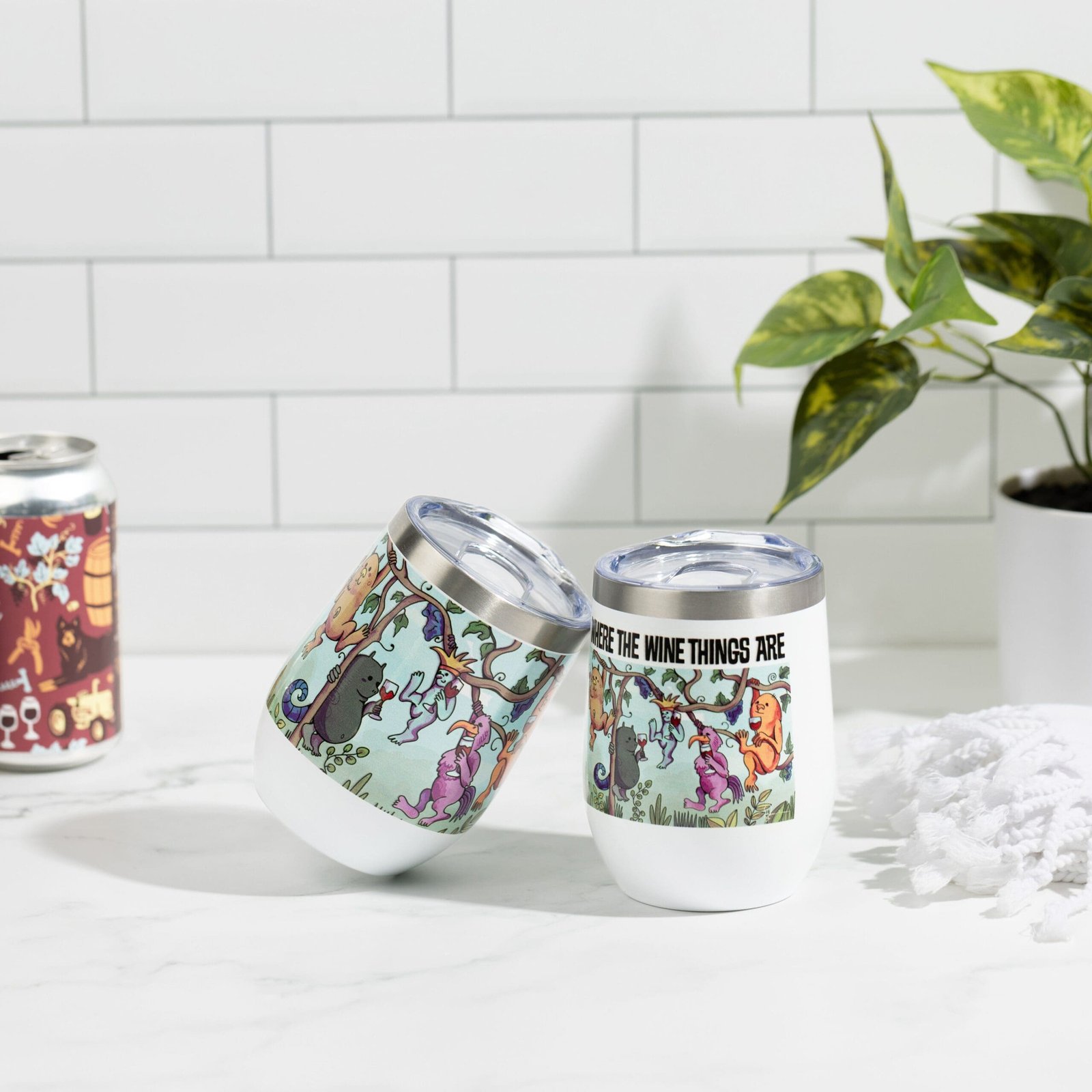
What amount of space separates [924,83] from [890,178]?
8.0 inches

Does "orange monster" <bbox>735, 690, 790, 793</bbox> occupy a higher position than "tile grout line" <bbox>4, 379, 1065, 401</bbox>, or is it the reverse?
"tile grout line" <bbox>4, 379, 1065, 401</bbox>

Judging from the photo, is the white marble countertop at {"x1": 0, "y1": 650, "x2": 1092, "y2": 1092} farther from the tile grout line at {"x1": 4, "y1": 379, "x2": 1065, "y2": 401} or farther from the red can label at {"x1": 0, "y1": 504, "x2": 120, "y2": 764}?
the tile grout line at {"x1": 4, "y1": 379, "x2": 1065, "y2": 401}

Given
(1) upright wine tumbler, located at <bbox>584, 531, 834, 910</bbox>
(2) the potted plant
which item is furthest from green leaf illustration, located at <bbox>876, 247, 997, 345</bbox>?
(1) upright wine tumbler, located at <bbox>584, 531, 834, 910</bbox>

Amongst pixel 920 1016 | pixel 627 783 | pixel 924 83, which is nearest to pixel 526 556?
pixel 627 783

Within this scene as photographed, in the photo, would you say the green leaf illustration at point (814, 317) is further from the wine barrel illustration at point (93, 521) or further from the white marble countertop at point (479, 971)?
the wine barrel illustration at point (93, 521)

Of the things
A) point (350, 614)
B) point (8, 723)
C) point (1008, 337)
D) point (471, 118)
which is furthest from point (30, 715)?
point (1008, 337)

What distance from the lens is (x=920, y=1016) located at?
21.8 inches

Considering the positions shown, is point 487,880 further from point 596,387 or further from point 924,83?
point 924,83

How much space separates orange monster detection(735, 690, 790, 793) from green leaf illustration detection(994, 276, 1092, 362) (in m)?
0.28

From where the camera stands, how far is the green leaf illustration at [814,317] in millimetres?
871

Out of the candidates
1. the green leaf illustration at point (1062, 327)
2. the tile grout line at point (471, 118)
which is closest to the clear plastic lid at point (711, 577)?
the green leaf illustration at point (1062, 327)

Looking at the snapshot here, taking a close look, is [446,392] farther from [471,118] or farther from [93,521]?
[93,521]

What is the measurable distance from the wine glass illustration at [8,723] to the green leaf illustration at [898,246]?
58 cm

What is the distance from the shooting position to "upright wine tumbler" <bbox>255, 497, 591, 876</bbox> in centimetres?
61
